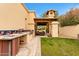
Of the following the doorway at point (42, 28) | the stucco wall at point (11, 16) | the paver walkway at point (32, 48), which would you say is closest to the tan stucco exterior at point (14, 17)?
the stucco wall at point (11, 16)

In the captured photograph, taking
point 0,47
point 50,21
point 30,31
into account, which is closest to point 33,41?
point 30,31

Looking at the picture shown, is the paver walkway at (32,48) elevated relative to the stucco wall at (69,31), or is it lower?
lower

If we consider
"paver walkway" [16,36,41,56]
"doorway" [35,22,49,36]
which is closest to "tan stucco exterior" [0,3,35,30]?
"doorway" [35,22,49,36]

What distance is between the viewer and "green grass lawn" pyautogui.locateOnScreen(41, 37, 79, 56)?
2.86 m

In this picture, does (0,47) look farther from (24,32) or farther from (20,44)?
(24,32)

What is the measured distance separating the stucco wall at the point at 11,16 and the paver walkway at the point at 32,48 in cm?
35

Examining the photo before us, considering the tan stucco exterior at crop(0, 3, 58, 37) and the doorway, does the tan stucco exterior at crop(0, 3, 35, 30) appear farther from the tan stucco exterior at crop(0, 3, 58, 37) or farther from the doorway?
the doorway

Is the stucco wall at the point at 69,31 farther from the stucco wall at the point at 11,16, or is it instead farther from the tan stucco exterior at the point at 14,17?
the stucco wall at the point at 11,16

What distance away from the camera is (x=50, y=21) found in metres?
3.16

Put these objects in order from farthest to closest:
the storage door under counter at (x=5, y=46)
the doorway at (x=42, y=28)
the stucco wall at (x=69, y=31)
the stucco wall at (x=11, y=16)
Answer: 1. the doorway at (x=42, y=28)
2. the stucco wall at (x=69, y=31)
3. the stucco wall at (x=11, y=16)
4. the storage door under counter at (x=5, y=46)

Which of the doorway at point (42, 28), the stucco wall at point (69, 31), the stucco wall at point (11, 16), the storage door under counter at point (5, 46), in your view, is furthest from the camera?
the doorway at point (42, 28)

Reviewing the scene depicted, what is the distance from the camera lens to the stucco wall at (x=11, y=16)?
2.79m

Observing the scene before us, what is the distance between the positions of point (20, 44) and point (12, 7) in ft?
2.15

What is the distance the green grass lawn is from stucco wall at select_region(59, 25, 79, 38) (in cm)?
8
